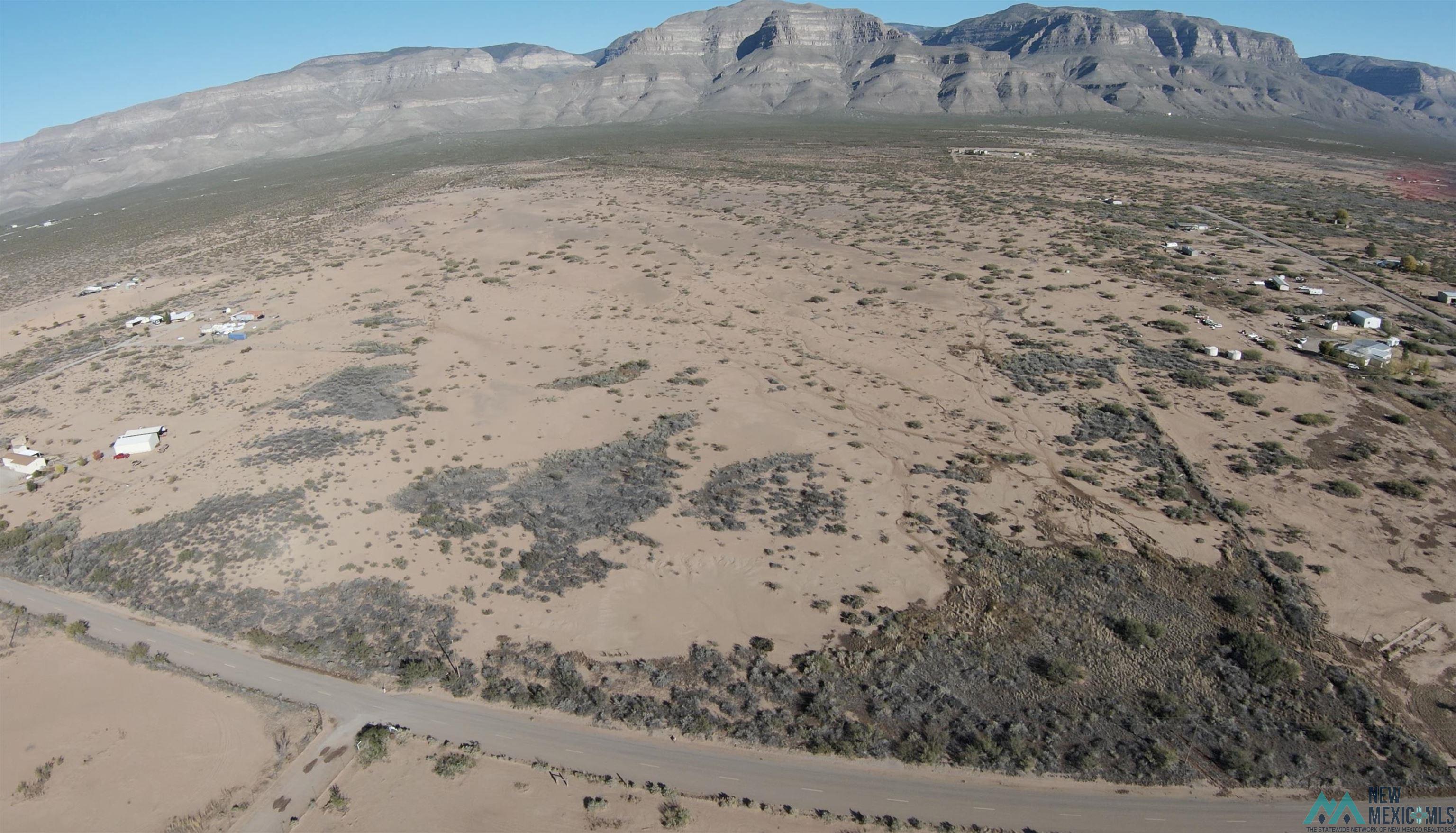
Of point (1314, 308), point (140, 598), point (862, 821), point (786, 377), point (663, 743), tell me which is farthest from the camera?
point (1314, 308)

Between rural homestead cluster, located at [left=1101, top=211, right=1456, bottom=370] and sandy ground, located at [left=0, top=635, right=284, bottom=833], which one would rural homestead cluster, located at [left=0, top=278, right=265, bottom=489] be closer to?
sandy ground, located at [left=0, top=635, right=284, bottom=833]

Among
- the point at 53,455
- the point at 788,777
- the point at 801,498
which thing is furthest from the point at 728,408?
the point at 53,455

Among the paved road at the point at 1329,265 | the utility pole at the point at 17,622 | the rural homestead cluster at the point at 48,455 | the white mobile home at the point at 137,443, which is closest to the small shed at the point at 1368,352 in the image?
the paved road at the point at 1329,265

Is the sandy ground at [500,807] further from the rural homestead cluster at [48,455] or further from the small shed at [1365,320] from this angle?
the small shed at [1365,320]

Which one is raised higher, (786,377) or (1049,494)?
(786,377)

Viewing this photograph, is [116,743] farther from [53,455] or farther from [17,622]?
[53,455]

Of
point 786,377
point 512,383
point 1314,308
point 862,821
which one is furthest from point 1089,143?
point 862,821

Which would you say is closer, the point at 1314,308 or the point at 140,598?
the point at 140,598

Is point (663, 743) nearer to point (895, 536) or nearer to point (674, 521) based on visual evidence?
point (674, 521)
